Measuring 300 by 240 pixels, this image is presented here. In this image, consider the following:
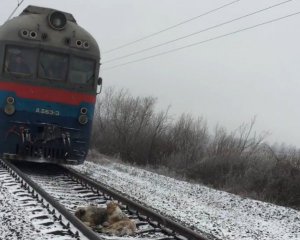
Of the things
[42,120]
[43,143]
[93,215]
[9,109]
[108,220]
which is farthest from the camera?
[42,120]

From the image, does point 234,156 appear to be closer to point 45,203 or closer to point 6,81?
point 6,81

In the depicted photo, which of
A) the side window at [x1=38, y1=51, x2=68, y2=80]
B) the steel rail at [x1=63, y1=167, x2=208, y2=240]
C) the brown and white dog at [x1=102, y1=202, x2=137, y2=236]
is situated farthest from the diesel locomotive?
the brown and white dog at [x1=102, y1=202, x2=137, y2=236]

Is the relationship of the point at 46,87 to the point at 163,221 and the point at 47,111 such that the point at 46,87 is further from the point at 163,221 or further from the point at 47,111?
the point at 163,221

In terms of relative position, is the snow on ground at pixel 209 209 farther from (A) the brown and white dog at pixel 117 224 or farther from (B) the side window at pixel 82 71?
(B) the side window at pixel 82 71

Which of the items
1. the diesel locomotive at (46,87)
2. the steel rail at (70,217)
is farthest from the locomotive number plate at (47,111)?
the steel rail at (70,217)

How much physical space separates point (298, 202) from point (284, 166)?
1.58 metres

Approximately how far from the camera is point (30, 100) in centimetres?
1128

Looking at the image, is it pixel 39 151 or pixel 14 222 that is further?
pixel 39 151

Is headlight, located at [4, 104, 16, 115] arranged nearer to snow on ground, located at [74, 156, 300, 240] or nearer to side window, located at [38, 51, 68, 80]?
side window, located at [38, 51, 68, 80]

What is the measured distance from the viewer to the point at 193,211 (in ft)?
29.9

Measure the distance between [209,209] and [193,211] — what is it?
28.4 inches

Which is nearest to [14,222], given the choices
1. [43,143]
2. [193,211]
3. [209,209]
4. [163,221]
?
[163,221]

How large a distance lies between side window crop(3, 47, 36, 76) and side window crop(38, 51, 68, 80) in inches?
8.5

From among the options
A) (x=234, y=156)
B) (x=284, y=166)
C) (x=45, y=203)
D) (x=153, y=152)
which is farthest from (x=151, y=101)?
(x=45, y=203)
